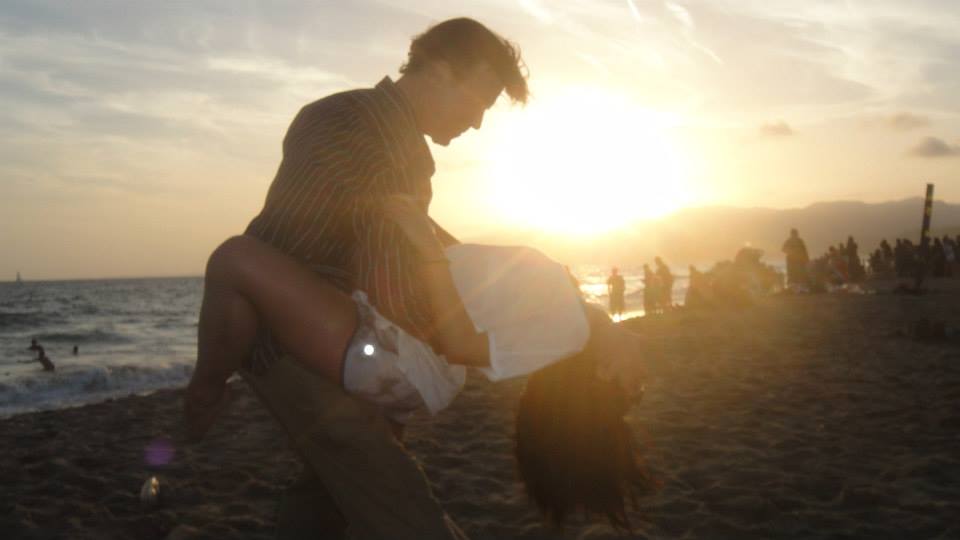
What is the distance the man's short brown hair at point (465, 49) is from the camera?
1.93m

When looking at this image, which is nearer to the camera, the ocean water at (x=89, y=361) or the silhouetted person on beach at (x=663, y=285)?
the ocean water at (x=89, y=361)

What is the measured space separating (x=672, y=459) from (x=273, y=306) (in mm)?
5875

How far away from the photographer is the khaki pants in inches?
64.0

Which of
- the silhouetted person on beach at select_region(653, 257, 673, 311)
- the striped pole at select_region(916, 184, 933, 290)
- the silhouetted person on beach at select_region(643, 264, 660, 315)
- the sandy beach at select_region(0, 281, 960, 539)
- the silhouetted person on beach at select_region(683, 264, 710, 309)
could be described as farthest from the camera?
the silhouetted person on beach at select_region(653, 257, 673, 311)

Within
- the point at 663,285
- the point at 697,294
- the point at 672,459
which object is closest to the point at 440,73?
the point at 672,459

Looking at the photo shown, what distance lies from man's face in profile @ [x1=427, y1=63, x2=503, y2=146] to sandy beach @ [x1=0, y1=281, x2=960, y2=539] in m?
1.94

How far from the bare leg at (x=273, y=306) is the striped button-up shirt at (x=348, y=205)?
0.06m

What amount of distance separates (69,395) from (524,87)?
15.6 metres

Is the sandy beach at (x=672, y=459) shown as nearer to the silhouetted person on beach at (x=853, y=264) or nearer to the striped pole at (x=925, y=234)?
the striped pole at (x=925, y=234)

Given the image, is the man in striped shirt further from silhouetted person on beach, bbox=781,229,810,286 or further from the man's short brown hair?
silhouetted person on beach, bbox=781,229,810,286

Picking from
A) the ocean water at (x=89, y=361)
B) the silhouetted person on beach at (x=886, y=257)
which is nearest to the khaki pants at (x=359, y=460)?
the ocean water at (x=89, y=361)

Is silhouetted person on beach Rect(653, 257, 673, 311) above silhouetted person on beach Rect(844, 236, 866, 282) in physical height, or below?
below

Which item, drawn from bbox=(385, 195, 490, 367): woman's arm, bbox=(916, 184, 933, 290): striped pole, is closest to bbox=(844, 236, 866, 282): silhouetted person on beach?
bbox=(916, 184, 933, 290): striped pole

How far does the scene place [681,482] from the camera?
19.9 feet
